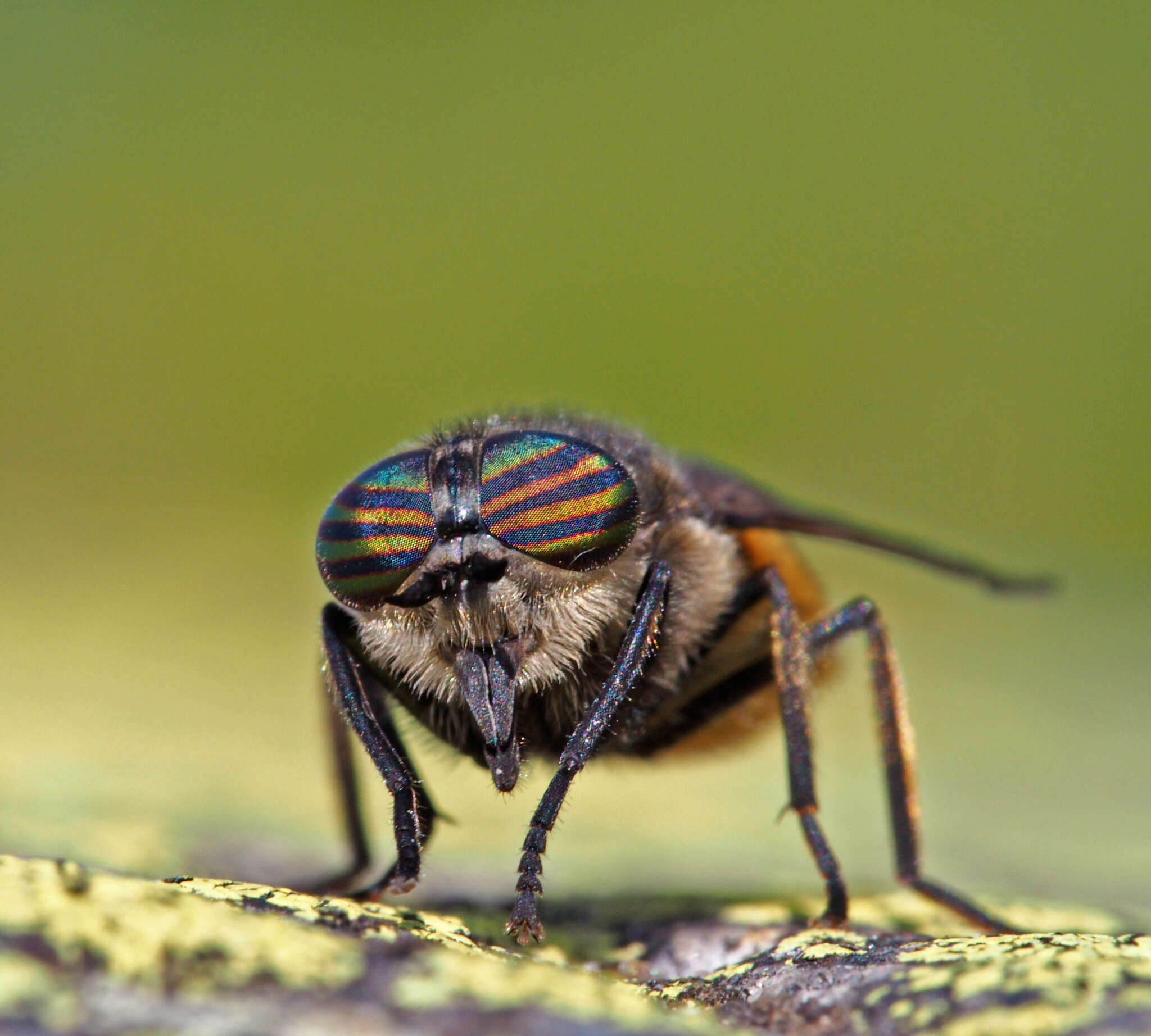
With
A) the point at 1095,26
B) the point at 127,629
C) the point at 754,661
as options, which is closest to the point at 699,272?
the point at 1095,26

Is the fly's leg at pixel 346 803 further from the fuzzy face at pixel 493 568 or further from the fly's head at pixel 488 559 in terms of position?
the fly's head at pixel 488 559

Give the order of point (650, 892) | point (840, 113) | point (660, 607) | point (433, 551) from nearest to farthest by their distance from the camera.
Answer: point (433, 551) < point (660, 607) < point (650, 892) < point (840, 113)

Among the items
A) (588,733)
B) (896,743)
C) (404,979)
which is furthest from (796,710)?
(404,979)

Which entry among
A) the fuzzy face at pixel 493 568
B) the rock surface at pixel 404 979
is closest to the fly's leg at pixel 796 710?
the fuzzy face at pixel 493 568

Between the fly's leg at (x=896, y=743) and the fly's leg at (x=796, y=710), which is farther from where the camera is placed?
the fly's leg at (x=896, y=743)

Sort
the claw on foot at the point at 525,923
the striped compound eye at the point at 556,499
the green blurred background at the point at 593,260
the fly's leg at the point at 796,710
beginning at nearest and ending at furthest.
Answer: the claw on foot at the point at 525,923, the striped compound eye at the point at 556,499, the fly's leg at the point at 796,710, the green blurred background at the point at 593,260

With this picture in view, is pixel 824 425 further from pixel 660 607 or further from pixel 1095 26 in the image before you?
pixel 660 607
